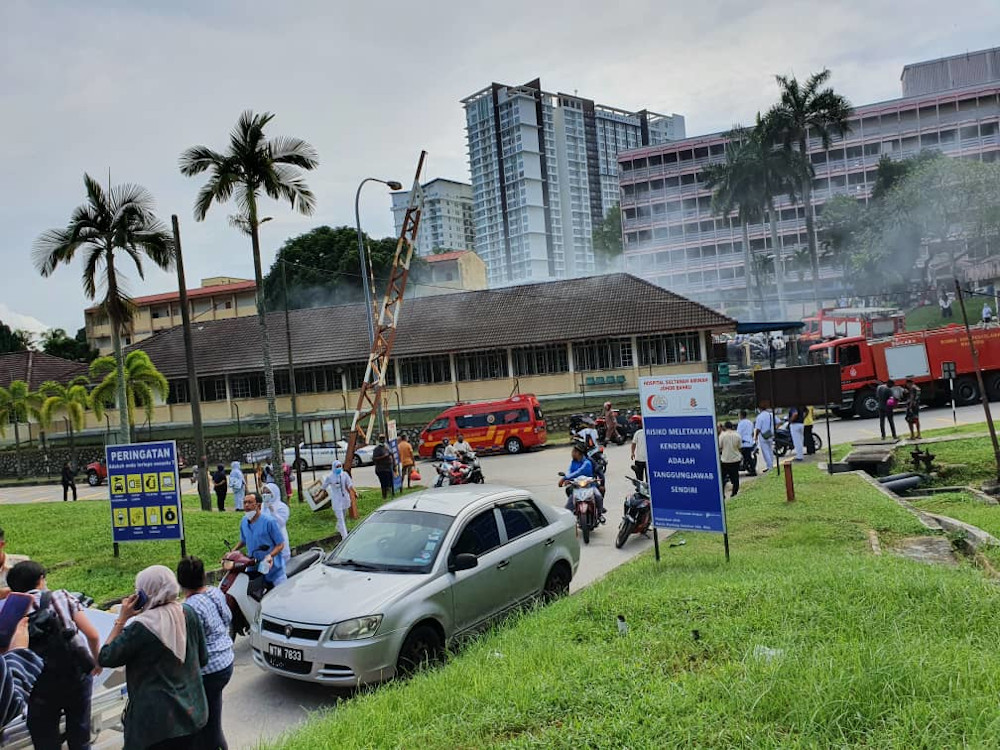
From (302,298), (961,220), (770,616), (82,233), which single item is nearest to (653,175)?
(961,220)

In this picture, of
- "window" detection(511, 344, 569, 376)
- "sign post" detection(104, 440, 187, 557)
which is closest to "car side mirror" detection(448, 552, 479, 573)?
"sign post" detection(104, 440, 187, 557)

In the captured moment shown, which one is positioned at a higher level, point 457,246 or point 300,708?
point 457,246

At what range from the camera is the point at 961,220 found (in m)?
51.5

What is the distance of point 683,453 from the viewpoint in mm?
8469

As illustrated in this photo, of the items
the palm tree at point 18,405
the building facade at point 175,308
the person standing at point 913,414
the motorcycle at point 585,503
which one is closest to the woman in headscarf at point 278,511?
the motorcycle at point 585,503

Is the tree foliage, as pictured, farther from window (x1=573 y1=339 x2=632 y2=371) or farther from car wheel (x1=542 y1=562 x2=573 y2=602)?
car wheel (x1=542 y1=562 x2=573 y2=602)

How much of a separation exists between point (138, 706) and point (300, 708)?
2.51m

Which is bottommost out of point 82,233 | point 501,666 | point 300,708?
point 300,708

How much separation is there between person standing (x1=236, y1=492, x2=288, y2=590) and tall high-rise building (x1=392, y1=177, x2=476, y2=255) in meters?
106

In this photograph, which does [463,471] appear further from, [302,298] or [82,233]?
[302,298]

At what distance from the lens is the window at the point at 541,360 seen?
38.0m

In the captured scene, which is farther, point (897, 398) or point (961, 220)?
point (961, 220)

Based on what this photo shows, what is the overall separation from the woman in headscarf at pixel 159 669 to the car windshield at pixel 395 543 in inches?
111

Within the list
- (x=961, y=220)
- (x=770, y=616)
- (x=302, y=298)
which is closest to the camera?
(x=770, y=616)
